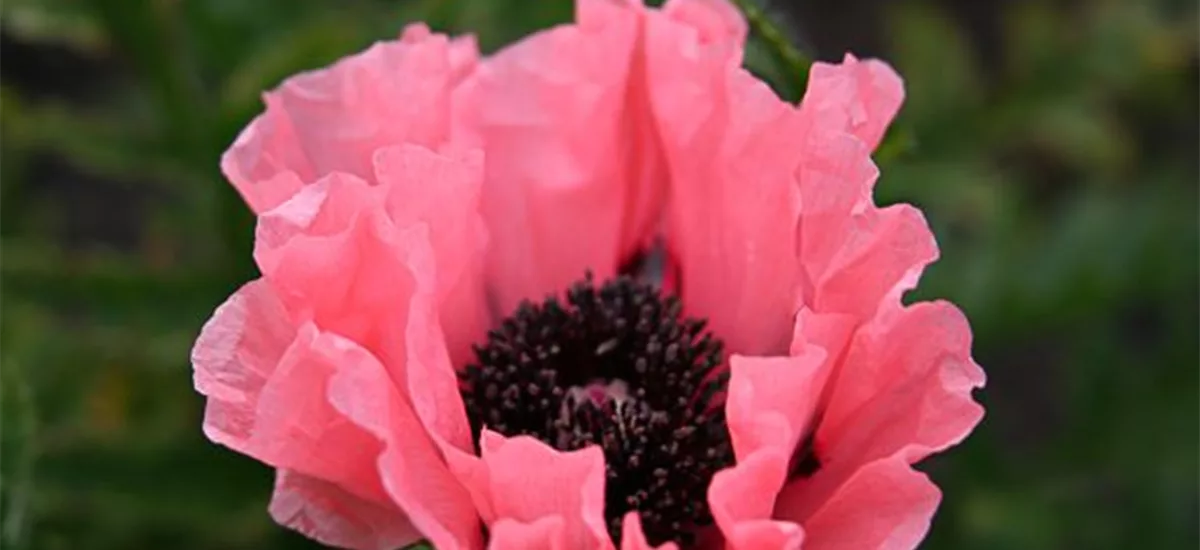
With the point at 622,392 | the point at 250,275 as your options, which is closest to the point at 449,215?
the point at 622,392

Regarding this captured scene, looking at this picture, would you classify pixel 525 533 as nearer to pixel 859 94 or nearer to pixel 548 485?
pixel 548 485

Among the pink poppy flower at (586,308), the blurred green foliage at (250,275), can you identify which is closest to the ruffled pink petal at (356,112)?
the pink poppy flower at (586,308)

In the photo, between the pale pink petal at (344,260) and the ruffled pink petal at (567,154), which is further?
the ruffled pink petal at (567,154)

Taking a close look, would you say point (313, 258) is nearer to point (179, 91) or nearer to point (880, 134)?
point (880, 134)

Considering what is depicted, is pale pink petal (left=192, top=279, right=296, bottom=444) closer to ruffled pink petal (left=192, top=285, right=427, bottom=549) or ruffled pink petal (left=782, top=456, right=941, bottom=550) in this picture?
ruffled pink petal (left=192, top=285, right=427, bottom=549)

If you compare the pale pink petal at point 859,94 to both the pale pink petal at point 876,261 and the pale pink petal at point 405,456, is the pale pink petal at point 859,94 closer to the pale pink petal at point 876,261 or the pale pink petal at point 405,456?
the pale pink petal at point 876,261

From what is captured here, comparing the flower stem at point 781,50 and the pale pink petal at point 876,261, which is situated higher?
the flower stem at point 781,50
